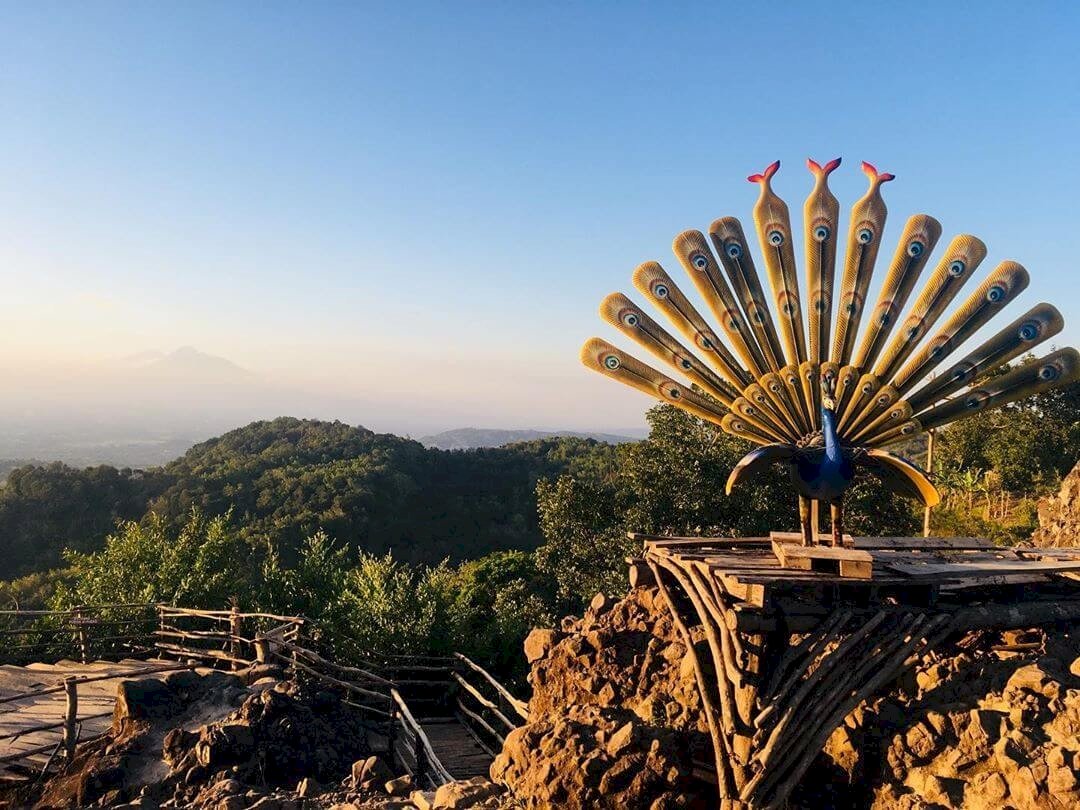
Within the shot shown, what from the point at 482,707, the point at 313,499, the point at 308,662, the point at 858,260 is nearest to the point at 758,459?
the point at 858,260

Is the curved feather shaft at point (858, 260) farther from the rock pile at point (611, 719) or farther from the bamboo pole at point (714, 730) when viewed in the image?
the rock pile at point (611, 719)

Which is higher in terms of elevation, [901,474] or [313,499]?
[901,474]

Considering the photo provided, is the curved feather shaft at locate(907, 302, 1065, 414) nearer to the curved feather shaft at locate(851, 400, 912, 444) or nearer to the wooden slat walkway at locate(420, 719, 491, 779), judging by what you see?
the curved feather shaft at locate(851, 400, 912, 444)

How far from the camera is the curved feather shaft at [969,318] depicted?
7.37 meters

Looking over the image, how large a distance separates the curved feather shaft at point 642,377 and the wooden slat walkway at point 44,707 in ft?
30.9

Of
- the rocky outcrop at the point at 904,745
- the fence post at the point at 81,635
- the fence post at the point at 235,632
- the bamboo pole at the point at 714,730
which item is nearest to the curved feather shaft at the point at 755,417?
the bamboo pole at the point at 714,730

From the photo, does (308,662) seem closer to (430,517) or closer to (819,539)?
(819,539)

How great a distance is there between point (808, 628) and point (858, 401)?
2.65 m

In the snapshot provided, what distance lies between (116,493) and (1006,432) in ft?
169

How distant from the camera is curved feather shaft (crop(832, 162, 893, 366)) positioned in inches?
298

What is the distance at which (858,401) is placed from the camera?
24.6 feet

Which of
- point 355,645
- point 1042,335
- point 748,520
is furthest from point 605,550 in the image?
point 1042,335

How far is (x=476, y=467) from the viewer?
56.5 m

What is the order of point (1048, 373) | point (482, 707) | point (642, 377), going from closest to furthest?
point (1048, 373) → point (642, 377) → point (482, 707)
